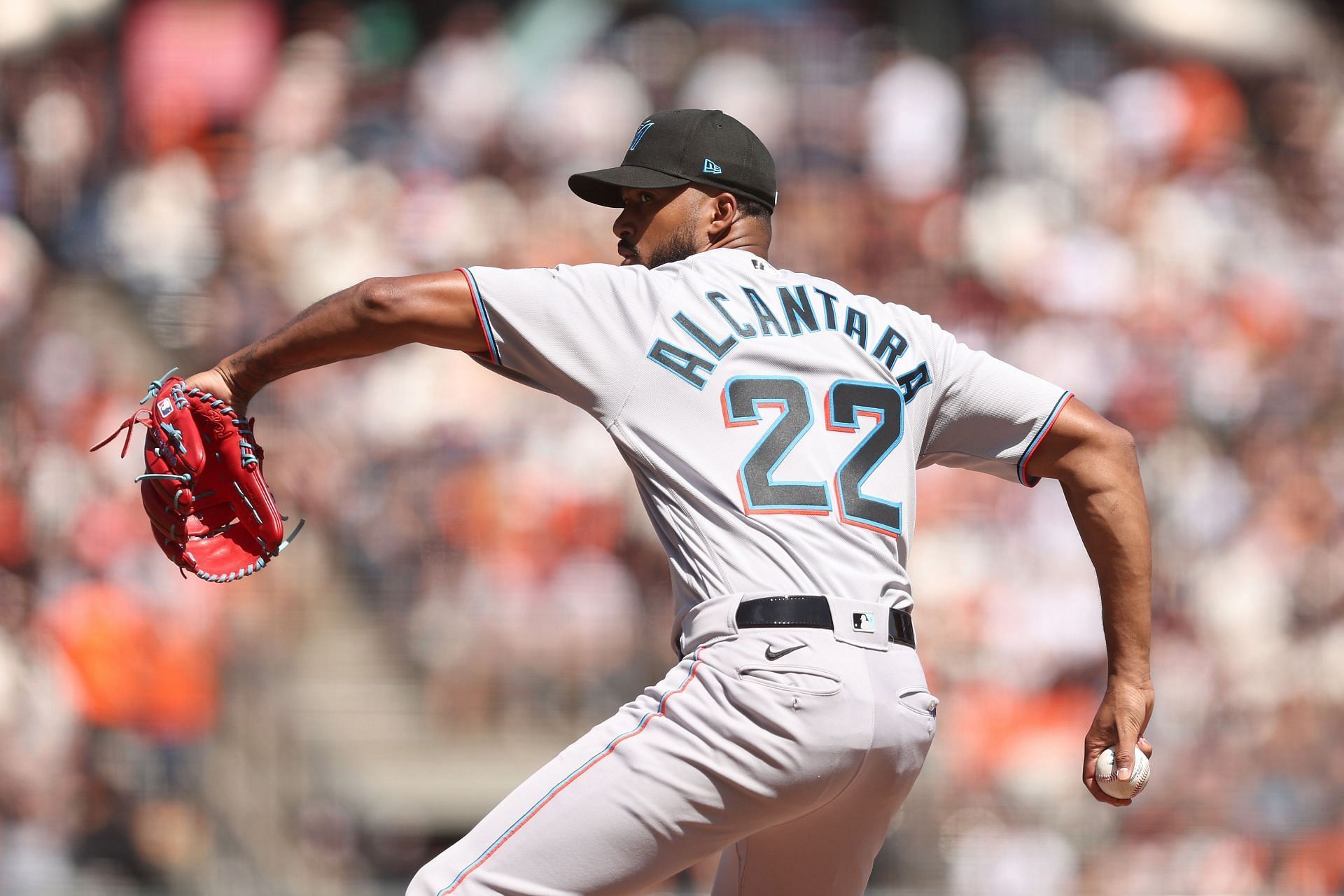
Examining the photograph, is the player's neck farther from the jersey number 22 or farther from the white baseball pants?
the white baseball pants

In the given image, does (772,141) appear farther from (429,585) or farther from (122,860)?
(122,860)

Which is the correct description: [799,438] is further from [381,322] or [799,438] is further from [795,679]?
[381,322]

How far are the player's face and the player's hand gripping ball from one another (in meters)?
0.75

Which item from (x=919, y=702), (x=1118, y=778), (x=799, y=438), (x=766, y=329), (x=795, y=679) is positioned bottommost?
(x=1118, y=778)

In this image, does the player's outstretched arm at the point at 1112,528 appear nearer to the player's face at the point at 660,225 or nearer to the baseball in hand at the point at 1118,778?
the baseball in hand at the point at 1118,778

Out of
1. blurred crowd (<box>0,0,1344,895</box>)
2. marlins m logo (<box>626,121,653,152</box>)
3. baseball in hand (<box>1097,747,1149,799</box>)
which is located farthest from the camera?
blurred crowd (<box>0,0,1344,895</box>)

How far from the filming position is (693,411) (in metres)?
2.24

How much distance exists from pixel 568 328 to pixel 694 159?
0.46m

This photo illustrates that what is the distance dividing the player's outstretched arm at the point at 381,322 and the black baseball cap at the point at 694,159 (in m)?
0.41

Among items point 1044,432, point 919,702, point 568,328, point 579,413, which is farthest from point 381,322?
point 579,413

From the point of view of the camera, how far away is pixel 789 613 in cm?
214

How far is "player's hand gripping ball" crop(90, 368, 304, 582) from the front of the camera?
2420 mm

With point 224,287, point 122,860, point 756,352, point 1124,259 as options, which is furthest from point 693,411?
point 1124,259

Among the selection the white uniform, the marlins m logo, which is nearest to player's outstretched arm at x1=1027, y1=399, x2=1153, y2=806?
the white uniform
